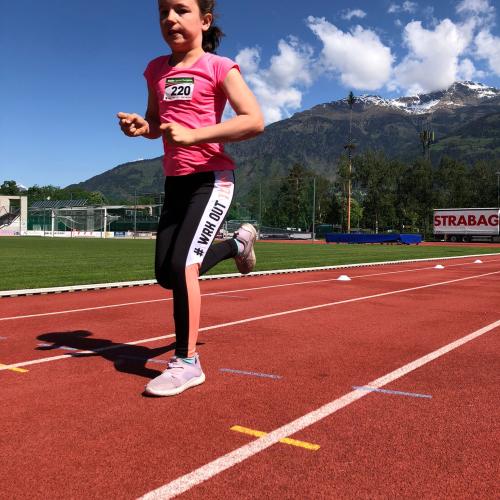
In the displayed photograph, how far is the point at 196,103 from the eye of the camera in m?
3.59

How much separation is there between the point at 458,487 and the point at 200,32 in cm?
317

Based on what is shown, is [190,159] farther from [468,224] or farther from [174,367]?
[468,224]

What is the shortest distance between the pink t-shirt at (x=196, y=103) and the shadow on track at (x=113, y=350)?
1.61 m

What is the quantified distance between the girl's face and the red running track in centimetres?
239

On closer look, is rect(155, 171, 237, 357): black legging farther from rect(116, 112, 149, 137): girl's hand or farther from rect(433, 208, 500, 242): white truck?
rect(433, 208, 500, 242): white truck

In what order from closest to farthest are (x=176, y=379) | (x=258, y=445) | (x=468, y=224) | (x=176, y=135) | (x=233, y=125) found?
1. (x=258, y=445)
2. (x=176, y=135)
3. (x=233, y=125)
4. (x=176, y=379)
5. (x=468, y=224)

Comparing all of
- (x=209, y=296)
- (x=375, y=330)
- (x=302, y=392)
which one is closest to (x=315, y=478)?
(x=302, y=392)

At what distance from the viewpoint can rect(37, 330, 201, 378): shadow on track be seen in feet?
13.8

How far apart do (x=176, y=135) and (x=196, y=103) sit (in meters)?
0.65

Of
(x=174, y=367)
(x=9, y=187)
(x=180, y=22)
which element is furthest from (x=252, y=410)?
(x=9, y=187)

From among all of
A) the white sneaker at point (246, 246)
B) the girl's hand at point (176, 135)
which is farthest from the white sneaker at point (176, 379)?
the girl's hand at point (176, 135)

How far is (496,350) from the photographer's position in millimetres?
5027

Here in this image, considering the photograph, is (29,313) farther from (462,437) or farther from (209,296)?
(462,437)

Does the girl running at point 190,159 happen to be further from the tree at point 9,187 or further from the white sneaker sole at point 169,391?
the tree at point 9,187
